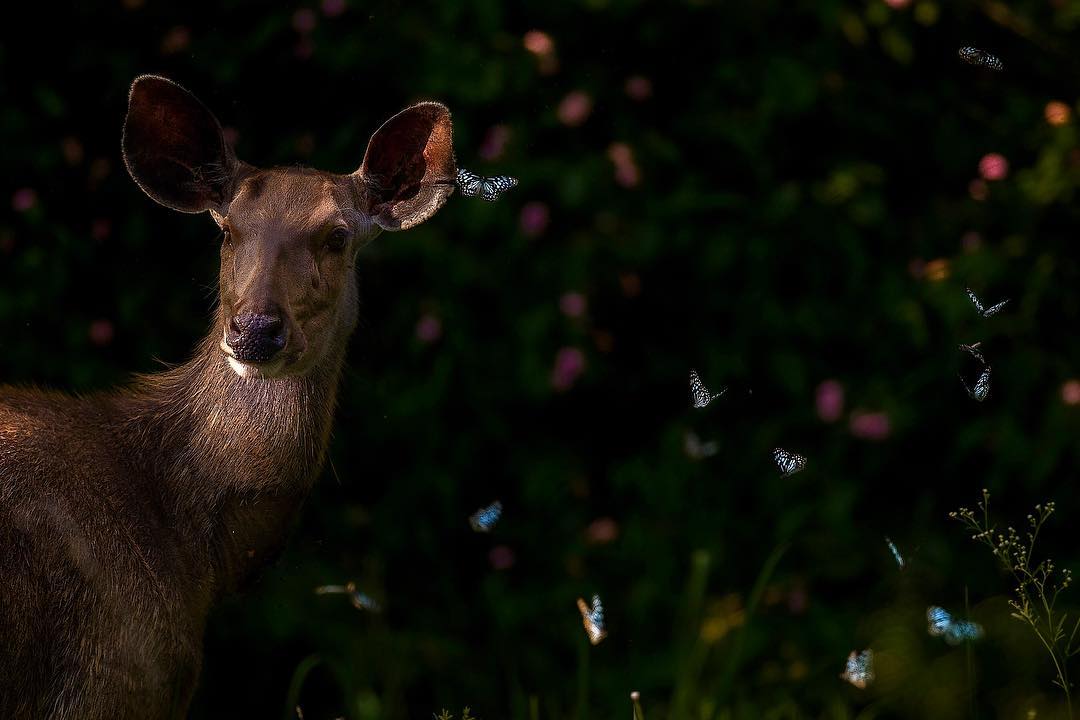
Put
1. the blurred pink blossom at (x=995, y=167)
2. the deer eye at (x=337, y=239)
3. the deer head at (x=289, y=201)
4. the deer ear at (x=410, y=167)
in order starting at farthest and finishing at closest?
the blurred pink blossom at (x=995, y=167) → the deer ear at (x=410, y=167) → the deer eye at (x=337, y=239) → the deer head at (x=289, y=201)

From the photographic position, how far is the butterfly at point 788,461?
14.4 feet

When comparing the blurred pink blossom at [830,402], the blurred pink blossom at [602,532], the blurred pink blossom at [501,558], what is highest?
the blurred pink blossom at [830,402]

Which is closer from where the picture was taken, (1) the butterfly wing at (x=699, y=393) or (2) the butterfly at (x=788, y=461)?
(1) the butterfly wing at (x=699, y=393)

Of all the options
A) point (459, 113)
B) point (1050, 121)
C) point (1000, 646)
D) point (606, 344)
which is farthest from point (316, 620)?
point (1050, 121)

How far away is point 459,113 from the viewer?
456cm

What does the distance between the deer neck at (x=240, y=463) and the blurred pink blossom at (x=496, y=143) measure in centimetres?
141

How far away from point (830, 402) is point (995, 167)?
2.87 feet

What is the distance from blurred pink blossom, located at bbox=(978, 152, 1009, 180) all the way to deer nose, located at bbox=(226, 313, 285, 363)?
2.63 metres

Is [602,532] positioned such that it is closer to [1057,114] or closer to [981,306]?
[981,306]

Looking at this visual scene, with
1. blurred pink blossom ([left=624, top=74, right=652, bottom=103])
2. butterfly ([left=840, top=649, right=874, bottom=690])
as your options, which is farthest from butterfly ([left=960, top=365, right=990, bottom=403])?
blurred pink blossom ([left=624, top=74, right=652, bottom=103])

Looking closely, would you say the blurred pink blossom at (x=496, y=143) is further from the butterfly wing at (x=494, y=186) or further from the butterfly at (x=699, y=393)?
the butterfly at (x=699, y=393)

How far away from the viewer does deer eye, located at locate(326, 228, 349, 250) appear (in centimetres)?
308

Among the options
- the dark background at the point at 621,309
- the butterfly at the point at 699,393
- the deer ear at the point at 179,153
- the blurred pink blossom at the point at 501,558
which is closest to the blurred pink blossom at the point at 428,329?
the dark background at the point at 621,309

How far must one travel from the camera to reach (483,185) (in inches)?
158
